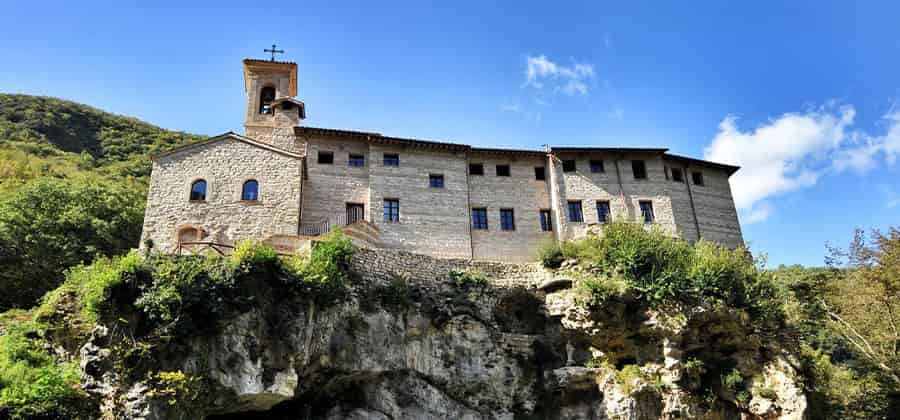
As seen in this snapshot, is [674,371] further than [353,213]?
No

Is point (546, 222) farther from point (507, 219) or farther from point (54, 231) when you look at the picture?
point (54, 231)

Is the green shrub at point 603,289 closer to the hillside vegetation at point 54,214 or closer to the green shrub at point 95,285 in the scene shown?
the green shrub at point 95,285

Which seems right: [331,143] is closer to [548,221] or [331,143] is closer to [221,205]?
[221,205]

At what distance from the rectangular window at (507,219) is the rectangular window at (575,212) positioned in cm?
317

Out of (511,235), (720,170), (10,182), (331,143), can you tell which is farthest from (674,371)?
(10,182)

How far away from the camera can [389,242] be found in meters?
29.6

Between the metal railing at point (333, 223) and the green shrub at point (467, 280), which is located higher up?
the metal railing at point (333, 223)

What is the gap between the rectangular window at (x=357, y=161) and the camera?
103 ft

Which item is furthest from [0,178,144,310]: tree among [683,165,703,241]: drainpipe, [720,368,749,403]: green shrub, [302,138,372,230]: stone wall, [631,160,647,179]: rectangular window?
[683,165,703,241]: drainpipe

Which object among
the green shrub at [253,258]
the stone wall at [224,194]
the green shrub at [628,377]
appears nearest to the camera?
the green shrub at [253,258]

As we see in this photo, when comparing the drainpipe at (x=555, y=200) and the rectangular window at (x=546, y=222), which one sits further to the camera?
the rectangular window at (x=546, y=222)

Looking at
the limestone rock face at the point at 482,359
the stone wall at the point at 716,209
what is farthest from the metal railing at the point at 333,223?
the stone wall at the point at 716,209

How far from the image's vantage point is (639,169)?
34.3 m

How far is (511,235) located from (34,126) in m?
50.6
